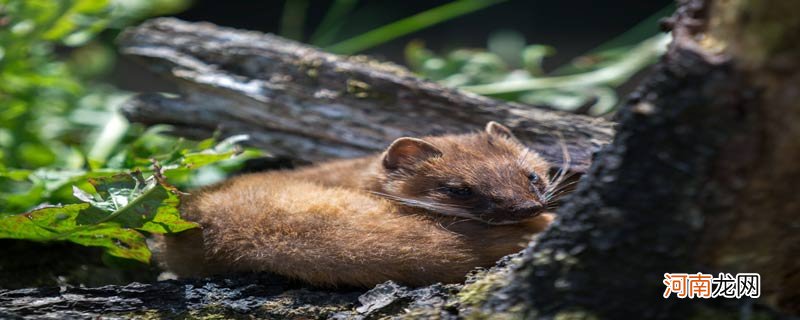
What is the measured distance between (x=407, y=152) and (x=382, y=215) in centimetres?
65

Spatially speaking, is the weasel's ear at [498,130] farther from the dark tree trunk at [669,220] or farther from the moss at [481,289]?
the moss at [481,289]

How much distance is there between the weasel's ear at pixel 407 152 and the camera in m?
3.54

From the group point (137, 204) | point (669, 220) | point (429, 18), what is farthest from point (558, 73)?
point (669, 220)

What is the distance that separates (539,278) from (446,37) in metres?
8.29

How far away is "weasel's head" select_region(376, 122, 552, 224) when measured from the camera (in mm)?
3180

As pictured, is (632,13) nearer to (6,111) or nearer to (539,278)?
(6,111)

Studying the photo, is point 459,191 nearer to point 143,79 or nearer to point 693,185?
point 693,185

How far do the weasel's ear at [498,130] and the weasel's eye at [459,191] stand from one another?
1.51ft

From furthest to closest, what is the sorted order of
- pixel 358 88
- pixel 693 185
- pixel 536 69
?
pixel 536 69
pixel 358 88
pixel 693 185

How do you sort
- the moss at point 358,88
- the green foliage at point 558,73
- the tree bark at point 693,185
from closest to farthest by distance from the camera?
the tree bark at point 693,185 < the moss at point 358,88 < the green foliage at point 558,73

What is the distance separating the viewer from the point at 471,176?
335 centimetres

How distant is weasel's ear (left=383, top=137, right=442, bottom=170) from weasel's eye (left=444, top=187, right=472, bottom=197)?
218 mm

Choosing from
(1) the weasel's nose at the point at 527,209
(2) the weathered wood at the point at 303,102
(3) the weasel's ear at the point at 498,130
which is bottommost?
(1) the weasel's nose at the point at 527,209

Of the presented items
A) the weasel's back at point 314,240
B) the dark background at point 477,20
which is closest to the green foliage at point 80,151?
the weasel's back at point 314,240
